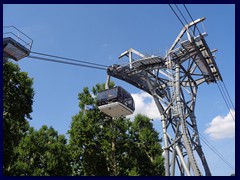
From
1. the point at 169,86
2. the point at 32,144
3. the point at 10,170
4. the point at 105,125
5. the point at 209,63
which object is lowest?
the point at 10,170

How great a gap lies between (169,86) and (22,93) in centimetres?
1256

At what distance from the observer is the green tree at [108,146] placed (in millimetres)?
30641

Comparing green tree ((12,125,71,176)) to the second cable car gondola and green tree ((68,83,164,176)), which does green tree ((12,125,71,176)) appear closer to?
green tree ((68,83,164,176))

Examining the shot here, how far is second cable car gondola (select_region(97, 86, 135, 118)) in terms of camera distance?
69.7ft

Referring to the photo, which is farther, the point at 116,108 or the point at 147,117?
the point at 147,117

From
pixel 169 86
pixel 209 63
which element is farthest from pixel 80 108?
pixel 209 63

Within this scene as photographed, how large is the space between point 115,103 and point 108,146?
35.9 feet

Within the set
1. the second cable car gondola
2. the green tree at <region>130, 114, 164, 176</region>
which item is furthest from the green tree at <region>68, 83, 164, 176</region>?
the second cable car gondola

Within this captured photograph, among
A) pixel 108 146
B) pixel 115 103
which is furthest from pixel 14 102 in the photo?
pixel 108 146

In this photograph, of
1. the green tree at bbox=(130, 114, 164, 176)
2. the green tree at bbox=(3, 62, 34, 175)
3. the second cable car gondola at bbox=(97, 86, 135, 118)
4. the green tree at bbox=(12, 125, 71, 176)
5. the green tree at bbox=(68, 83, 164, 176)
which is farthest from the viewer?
the green tree at bbox=(130, 114, 164, 176)

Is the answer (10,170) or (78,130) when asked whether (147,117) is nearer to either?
(78,130)

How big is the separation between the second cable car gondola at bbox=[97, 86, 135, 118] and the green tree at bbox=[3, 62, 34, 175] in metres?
7.54

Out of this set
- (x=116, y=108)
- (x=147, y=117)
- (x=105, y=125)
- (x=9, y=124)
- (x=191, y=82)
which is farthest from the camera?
(x=147, y=117)

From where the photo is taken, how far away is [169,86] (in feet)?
81.5
